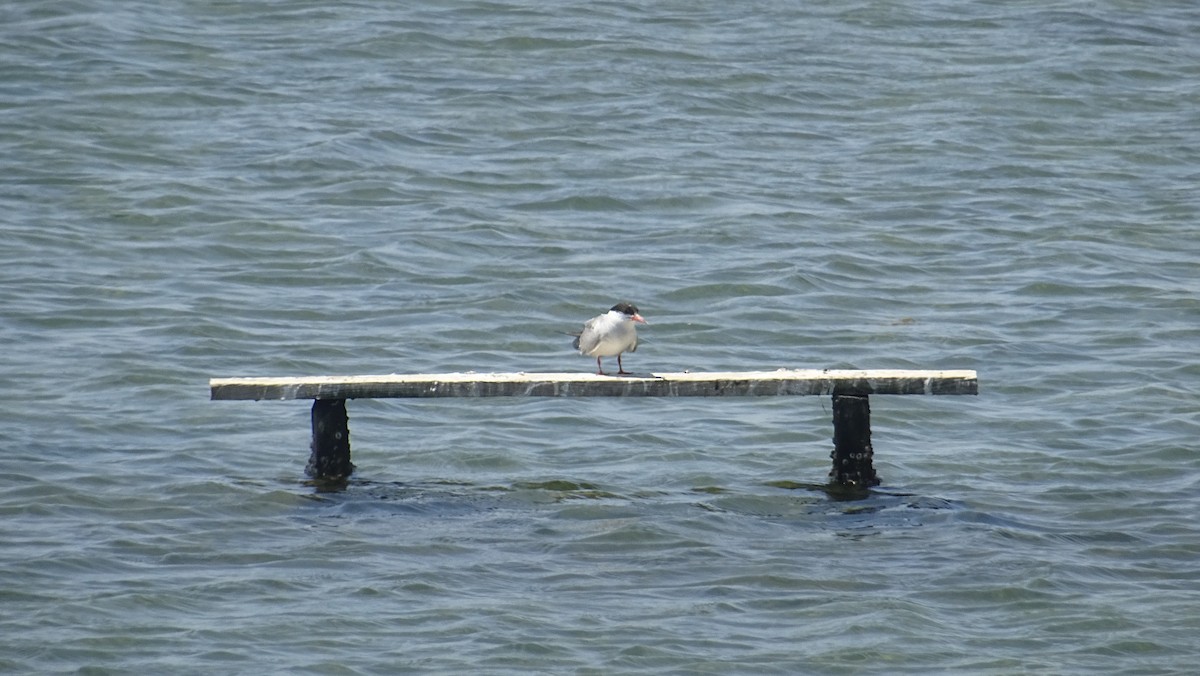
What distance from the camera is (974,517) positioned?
9586mm

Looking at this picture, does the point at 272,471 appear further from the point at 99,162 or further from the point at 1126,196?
the point at 1126,196

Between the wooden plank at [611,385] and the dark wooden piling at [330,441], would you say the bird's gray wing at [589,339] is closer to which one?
the wooden plank at [611,385]

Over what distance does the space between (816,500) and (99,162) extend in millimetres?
10732

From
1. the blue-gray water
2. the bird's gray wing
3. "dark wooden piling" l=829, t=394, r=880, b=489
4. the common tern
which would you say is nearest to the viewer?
the blue-gray water

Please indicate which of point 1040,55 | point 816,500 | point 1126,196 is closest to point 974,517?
point 816,500

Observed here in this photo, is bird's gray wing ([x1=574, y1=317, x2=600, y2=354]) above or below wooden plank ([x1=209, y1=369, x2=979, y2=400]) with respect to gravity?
above

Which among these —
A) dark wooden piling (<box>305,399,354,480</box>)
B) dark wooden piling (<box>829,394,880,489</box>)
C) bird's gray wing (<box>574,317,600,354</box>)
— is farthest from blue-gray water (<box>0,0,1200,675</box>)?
bird's gray wing (<box>574,317,600,354</box>)

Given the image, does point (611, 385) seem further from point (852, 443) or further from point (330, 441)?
point (330, 441)

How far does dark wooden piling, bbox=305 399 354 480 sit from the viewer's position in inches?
395

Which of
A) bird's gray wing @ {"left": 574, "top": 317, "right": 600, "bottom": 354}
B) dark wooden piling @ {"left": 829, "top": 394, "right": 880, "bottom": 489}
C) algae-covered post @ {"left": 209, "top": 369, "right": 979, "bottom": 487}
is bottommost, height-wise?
dark wooden piling @ {"left": 829, "top": 394, "right": 880, "bottom": 489}

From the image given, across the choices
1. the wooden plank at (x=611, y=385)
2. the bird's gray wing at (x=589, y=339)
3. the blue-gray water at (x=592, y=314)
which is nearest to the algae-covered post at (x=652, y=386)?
the wooden plank at (x=611, y=385)

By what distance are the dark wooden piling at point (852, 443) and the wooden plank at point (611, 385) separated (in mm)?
199

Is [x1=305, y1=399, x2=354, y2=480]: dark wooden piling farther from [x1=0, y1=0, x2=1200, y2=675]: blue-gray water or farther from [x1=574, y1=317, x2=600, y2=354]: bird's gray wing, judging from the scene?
[x1=574, y1=317, x2=600, y2=354]: bird's gray wing

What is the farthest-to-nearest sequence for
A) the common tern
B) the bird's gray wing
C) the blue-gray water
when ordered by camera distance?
the bird's gray wing, the common tern, the blue-gray water
